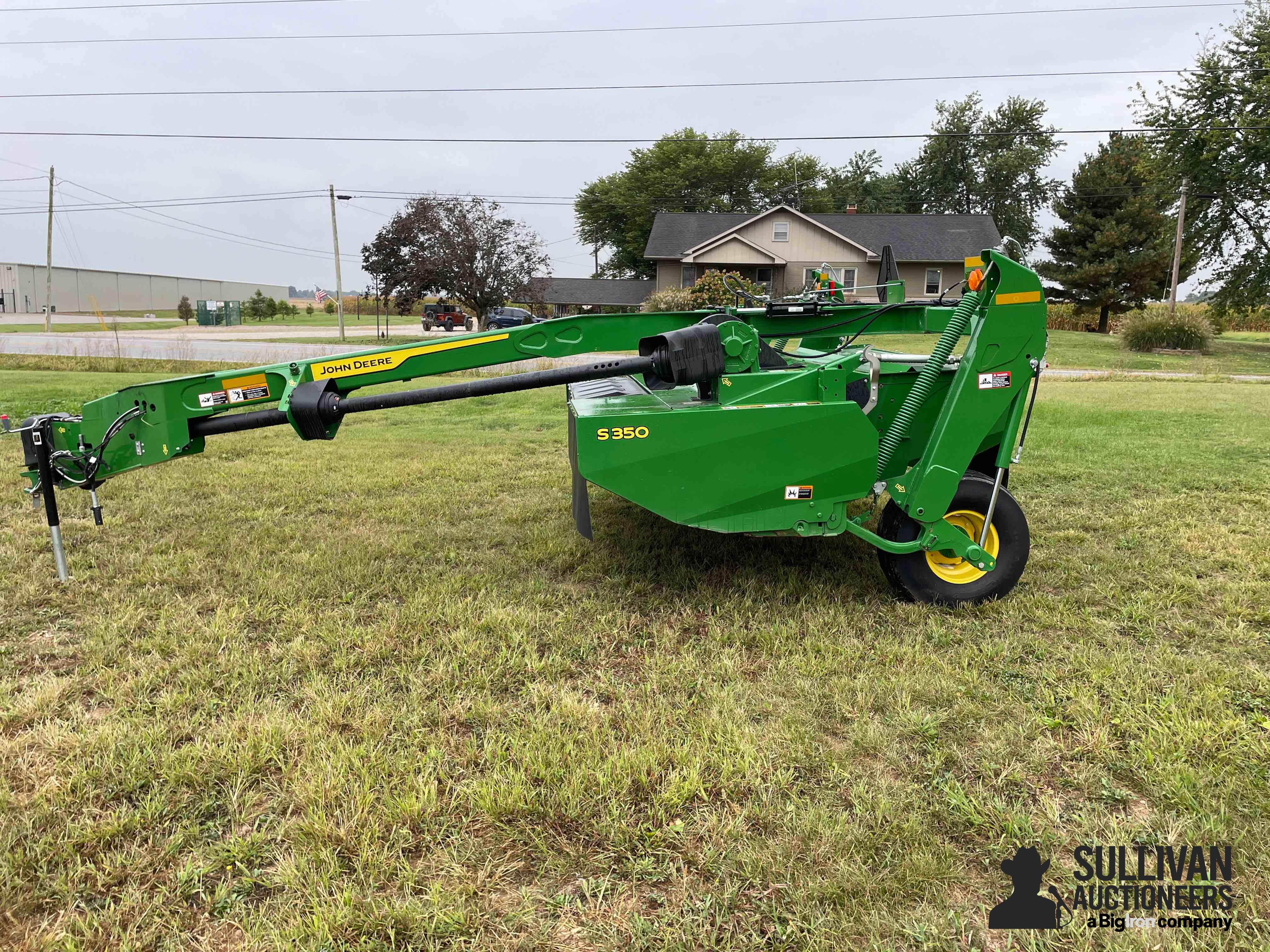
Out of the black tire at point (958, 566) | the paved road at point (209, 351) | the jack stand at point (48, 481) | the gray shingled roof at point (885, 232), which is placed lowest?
the black tire at point (958, 566)

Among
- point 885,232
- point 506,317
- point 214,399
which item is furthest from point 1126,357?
point 214,399

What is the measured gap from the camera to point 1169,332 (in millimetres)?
25781

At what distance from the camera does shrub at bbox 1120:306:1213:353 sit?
1011 inches

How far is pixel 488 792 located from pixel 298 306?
94.6 metres

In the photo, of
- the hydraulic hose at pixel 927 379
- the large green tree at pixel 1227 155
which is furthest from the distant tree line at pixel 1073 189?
the hydraulic hose at pixel 927 379

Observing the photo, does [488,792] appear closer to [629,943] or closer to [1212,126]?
[629,943]

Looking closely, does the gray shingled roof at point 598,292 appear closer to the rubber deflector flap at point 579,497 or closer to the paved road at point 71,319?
the paved road at point 71,319

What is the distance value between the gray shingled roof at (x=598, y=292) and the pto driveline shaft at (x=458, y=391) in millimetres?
39527

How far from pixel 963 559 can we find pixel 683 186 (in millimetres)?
55103

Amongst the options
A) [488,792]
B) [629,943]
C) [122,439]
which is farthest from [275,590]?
[629,943]

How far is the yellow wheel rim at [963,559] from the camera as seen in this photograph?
13.5 feet

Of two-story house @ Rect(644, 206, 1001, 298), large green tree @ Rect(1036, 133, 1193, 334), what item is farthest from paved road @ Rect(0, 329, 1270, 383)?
large green tree @ Rect(1036, 133, 1193, 334)

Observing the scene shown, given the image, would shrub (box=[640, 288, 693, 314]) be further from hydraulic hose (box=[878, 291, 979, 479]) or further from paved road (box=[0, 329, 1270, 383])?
hydraulic hose (box=[878, 291, 979, 479])

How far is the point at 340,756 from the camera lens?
273cm
